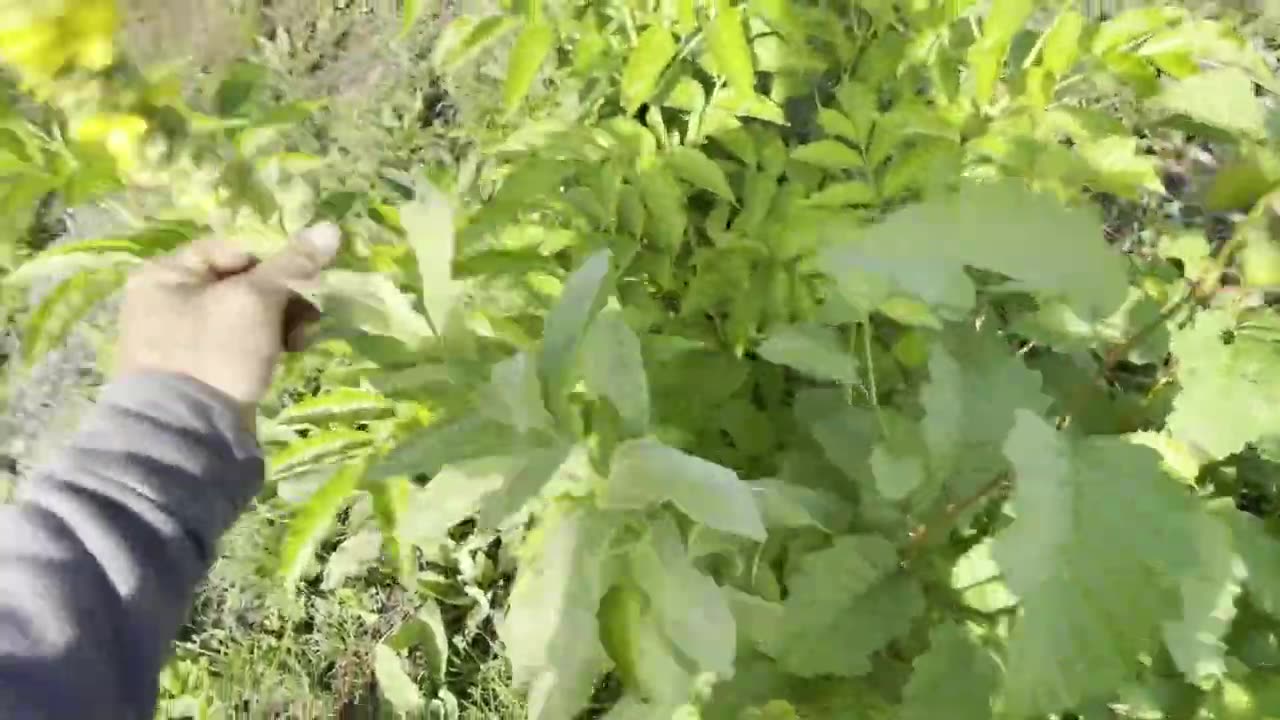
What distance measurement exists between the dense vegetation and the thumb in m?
0.02

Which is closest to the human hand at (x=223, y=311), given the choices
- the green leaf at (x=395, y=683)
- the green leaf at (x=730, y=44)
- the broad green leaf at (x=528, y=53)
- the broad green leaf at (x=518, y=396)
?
the broad green leaf at (x=518, y=396)

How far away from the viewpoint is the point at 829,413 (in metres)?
0.97

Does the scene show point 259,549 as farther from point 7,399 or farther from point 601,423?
point 601,423

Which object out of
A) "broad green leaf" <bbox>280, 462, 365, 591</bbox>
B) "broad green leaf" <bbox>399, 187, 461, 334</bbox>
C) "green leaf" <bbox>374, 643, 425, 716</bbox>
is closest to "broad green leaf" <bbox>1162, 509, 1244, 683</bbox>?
"broad green leaf" <bbox>399, 187, 461, 334</bbox>

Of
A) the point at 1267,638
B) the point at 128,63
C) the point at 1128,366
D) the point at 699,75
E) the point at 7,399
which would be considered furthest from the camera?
the point at 7,399

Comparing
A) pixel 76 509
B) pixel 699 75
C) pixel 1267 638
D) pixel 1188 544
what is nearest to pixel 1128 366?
pixel 1267 638

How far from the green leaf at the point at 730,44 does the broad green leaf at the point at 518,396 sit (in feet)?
1.58

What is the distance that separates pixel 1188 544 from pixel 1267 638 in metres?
0.49

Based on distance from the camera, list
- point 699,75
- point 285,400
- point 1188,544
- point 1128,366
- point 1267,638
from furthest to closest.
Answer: point 285,400 < point 1128,366 < point 699,75 < point 1267,638 < point 1188,544

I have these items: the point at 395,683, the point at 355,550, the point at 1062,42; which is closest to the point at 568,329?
the point at 1062,42

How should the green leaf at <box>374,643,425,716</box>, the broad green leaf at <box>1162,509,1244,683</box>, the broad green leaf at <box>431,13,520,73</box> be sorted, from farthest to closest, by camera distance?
the green leaf at <box>374,643,425,716</box>
the broad green leaf at <box>431,13,520,73</box>
the broad green leaf at <box>1162,509,1244,683</box>

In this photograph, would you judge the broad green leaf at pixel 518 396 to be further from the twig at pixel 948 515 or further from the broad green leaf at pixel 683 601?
the twig at pixel 948 515

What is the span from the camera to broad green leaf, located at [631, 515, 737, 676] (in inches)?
23.5

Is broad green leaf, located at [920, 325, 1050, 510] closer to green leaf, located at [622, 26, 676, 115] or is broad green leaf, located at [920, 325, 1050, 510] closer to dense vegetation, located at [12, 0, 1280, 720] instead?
dense vegetation, located at [12, 0, 1280, 720]
